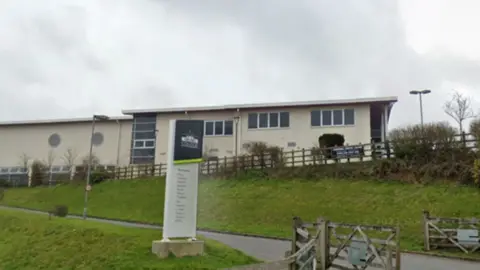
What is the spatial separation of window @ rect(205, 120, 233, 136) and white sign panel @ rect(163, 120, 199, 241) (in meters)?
25.7

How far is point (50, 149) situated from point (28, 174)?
147 inches

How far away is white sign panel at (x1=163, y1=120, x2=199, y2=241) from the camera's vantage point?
9883 mm

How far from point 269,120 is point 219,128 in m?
4.20

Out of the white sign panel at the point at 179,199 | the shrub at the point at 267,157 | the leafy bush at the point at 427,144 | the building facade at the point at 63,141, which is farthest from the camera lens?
the building facade at the point at 63,141

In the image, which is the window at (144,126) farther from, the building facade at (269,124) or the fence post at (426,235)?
the fence post at (426,235)

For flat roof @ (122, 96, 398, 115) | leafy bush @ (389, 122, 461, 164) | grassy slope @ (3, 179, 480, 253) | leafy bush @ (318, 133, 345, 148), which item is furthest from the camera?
flat roof @ (122, 96, 398, 115)

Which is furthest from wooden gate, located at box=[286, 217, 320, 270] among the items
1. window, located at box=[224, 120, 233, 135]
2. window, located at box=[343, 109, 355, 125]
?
window, located at box=[224, 120, 233, 135]

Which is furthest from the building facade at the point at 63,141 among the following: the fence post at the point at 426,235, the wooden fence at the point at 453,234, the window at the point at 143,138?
the wooden fence at the point at 453,234

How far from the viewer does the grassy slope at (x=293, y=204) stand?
17625 millimetres

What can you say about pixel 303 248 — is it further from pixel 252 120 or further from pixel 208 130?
pixel 208 130

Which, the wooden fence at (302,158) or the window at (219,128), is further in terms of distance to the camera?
the window at (219,128)

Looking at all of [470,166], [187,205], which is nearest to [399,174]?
[470,166]

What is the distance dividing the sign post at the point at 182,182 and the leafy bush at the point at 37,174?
33128mm

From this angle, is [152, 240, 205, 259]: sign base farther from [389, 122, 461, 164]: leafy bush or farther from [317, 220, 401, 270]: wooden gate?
[389, 122, 461, 164]: leafy bush
